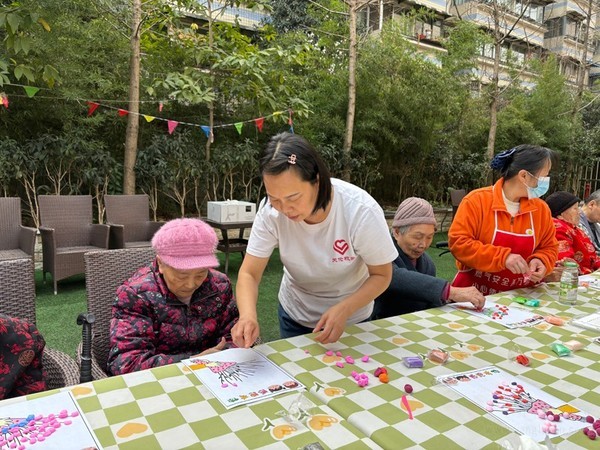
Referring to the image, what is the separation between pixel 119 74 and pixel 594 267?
5519 millimetres

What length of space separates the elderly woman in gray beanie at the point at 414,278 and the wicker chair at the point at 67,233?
10.5ft

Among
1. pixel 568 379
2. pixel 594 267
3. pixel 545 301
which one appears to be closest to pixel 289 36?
pixel 594 267

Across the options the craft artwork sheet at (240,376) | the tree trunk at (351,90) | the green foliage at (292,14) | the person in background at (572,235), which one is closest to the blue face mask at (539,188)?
the person in background at (572,235)

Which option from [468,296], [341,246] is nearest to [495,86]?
[468,296]

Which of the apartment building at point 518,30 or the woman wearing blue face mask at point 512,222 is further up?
the apartment building at point 518,30

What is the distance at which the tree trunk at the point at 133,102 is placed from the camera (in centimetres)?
495

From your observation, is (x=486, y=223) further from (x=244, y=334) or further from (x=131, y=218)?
(x=131, y=218)

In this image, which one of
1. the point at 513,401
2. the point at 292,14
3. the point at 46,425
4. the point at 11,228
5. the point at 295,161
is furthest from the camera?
the point at 292,14

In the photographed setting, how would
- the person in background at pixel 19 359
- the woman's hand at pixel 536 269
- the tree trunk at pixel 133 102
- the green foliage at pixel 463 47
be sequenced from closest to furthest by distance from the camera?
the person in background at pixel 19 359
the woman's hand at pixel 536 269
the tree trunk at pixel 133 102
the green foliage at pixel 463 47

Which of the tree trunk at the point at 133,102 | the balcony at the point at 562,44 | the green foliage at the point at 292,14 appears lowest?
the tree trunk at the point at 133,102

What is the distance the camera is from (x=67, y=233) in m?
4.58

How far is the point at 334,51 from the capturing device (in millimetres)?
7492

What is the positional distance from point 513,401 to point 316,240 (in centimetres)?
72

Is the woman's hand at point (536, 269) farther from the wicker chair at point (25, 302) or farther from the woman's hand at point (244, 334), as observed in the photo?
the wicker chair at point (25, 302)
